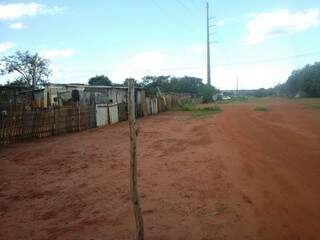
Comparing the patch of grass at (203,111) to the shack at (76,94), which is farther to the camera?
the patch of grass at (203,111)

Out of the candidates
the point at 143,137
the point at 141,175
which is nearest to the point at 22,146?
the point at 143,137

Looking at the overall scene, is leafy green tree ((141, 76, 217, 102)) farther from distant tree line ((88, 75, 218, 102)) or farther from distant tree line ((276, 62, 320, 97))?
distant tree line ((276, 62, 320, 97))

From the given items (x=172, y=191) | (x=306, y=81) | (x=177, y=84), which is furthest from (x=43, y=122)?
(x=306, y=81)

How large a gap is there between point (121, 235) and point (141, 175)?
3.42 m

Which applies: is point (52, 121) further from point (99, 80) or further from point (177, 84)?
point (177, 84)

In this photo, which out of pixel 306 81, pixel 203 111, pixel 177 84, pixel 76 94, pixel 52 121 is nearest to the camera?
pixel 52 121

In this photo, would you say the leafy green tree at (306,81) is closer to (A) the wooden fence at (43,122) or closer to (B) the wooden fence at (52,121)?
(B) the wooden fence at (52,121)

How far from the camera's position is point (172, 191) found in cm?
738

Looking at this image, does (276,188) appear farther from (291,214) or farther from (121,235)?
(121,235)

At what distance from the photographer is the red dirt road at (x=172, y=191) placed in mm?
5613

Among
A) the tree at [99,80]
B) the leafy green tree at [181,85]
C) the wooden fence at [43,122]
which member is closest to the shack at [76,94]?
the wooden fence at [43,122]

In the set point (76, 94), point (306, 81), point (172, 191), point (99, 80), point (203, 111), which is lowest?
point (172, 191)

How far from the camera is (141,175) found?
8828 millimetres

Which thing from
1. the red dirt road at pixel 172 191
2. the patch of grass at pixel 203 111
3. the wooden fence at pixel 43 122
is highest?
the wooden fence at pixel 43 122
